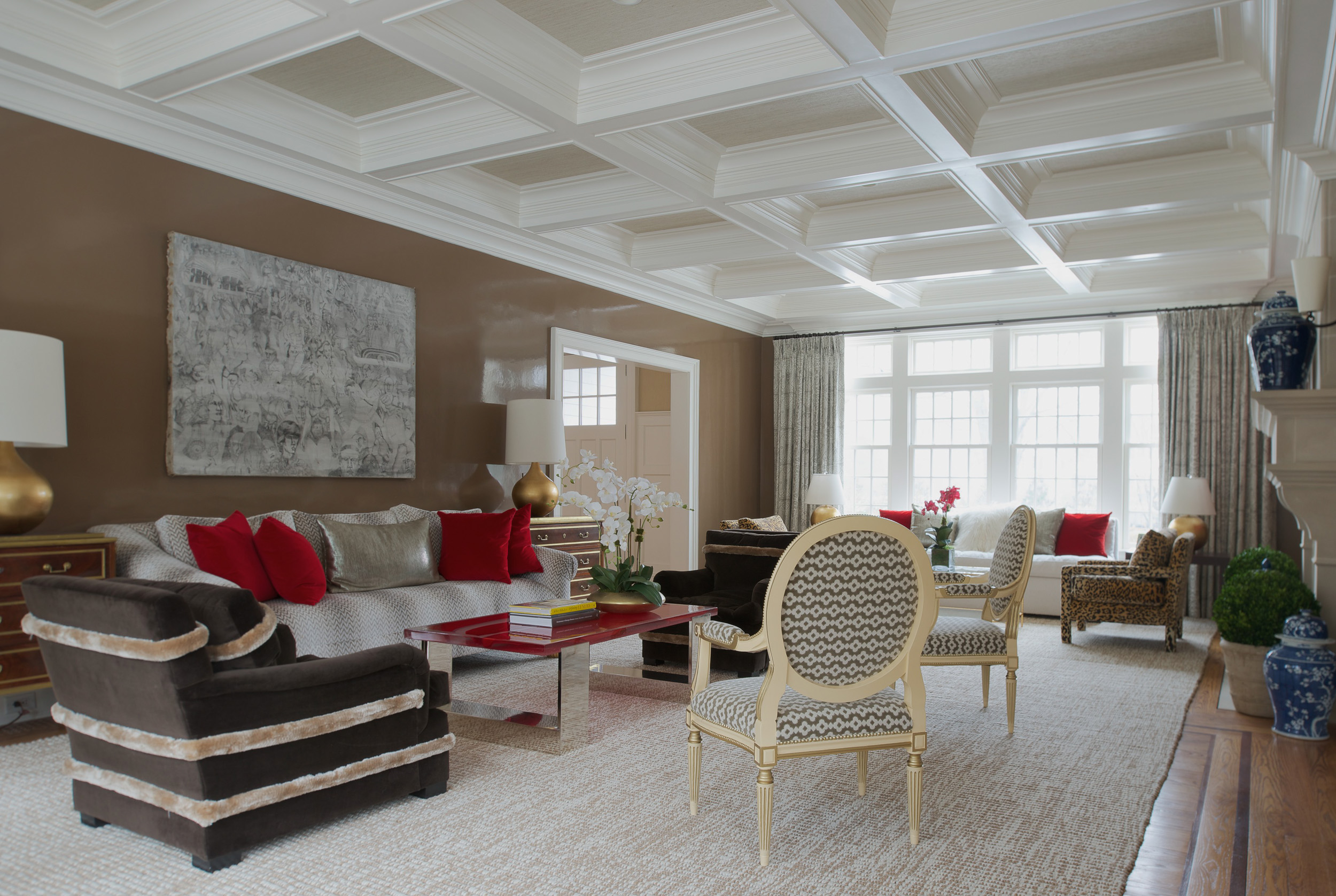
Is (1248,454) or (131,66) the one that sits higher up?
(131,66)

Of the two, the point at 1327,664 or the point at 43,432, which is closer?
the point at 43,432

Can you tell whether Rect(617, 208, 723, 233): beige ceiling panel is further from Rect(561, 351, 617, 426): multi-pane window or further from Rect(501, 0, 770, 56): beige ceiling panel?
Rect(501, 0, 770, 56): beige ceiling panel

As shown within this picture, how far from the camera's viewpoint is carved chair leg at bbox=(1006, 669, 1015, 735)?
13.5ft

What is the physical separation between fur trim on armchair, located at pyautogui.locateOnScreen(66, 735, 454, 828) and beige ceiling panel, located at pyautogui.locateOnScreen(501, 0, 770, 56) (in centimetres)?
298

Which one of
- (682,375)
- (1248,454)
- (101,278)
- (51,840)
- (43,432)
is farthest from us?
(682,375)


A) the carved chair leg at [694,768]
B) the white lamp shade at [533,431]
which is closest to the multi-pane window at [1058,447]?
the white lamp shade at [533,431]

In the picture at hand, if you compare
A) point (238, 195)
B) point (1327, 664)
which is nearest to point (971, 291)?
point (1327, 664)

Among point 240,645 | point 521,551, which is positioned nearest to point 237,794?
point 240,645

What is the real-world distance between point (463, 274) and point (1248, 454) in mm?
6430

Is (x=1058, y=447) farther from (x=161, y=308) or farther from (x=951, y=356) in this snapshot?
(x=161, y=308)

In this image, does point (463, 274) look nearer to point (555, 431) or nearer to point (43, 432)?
point (555, 431)

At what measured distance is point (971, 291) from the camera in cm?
898

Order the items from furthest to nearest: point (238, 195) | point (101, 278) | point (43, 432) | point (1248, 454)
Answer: point (1248, 454), point (238, 195), point (101, 278), point (43, 432)

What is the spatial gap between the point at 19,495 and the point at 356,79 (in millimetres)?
2433
